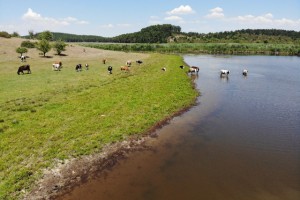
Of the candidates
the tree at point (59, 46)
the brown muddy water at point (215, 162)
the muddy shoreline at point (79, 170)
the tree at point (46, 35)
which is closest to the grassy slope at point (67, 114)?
the muddy shoreline at point (79, 170)

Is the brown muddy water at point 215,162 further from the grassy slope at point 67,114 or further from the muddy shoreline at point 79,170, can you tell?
the grassy slope at point 67,114

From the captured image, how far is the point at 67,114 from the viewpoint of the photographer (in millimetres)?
21297

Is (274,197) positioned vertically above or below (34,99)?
below

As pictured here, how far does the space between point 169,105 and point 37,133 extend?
12062 millimetres

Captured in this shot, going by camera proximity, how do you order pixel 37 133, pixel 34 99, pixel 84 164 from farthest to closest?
pixel 34 99, pixel 37 133, pixel 84 164

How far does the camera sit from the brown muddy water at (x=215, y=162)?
12141 mm

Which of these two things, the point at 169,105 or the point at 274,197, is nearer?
the point at 274,197

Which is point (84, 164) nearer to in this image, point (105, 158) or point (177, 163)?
point (105, 158)

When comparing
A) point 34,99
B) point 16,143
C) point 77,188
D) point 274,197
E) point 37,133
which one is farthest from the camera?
point 34,99

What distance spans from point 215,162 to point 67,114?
11878 millimetres

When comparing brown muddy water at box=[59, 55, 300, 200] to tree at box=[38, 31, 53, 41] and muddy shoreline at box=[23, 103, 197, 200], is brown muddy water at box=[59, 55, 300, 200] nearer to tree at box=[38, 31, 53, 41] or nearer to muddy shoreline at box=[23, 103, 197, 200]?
muddy shoreline at box=[23, 103, 197, 200]

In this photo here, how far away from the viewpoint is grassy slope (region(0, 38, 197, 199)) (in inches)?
571

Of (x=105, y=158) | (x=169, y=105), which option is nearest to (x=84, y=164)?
(x=105, y=158)

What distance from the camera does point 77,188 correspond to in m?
12.5
